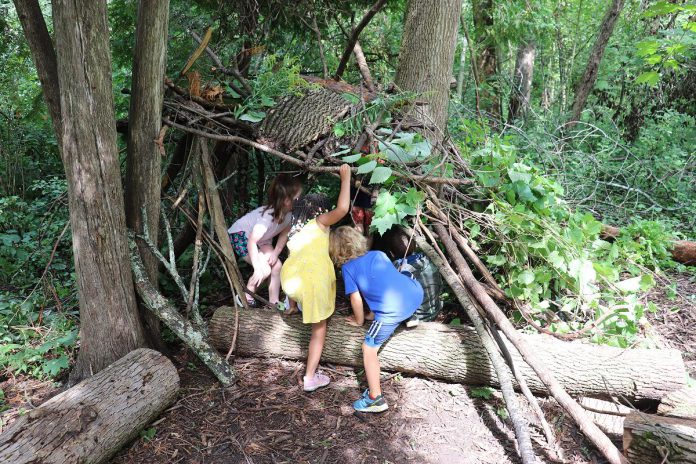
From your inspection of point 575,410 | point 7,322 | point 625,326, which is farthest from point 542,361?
point 7,322

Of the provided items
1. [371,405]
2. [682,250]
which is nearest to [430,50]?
[371,405]

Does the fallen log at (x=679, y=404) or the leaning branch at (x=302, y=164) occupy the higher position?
the leaning branch at (x=302, y=164)

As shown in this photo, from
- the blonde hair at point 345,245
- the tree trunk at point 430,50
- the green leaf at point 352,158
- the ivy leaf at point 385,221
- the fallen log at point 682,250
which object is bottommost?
the fallen log at point 682,250

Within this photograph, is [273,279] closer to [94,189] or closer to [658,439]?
[94,189]

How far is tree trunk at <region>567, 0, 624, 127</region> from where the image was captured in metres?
7.94

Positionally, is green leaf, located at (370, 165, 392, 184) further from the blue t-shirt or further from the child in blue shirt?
the blue t-shirt

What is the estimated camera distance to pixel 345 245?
12.0ft

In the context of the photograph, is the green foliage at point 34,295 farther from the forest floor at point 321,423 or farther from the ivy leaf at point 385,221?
the ivy leaf at point 385,221

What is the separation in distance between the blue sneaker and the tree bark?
2.99 m

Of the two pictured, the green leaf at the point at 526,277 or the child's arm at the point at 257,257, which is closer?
the green leaf at the point at 526,277

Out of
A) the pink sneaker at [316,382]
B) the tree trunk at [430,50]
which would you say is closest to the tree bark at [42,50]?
the pink sneaker at [316,382]

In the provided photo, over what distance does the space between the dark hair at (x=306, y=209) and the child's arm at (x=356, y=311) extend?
3.70ft

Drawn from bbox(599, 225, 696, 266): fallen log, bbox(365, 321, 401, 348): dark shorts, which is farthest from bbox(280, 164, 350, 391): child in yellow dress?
bbox(599, 225, 696, 266): fallen log

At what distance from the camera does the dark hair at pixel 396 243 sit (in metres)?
4.35
